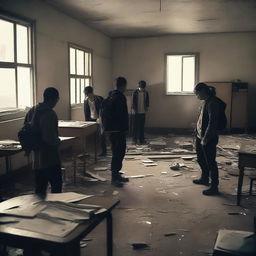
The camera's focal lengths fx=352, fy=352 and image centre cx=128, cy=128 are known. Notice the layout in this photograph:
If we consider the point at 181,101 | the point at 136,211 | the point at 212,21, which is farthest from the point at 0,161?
the point at 181,101

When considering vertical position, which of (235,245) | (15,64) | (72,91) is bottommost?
(235,245)

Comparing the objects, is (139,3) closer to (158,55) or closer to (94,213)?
(158,55)

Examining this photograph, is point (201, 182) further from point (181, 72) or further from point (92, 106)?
point (181, 72)

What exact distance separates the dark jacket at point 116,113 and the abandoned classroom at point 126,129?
0.05 feet

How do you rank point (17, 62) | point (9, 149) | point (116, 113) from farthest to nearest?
point (17, 62), point (116, 113), point (9, 149)

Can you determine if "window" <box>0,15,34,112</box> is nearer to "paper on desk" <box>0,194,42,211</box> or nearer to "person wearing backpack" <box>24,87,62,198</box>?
"person wearing backpack" <box>24,87,62,198</box>

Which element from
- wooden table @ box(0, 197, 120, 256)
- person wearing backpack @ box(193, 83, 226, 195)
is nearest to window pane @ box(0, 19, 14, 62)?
person wearing backpack @ box(193, 83, 226, 195)

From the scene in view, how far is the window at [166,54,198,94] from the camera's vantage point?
461 inches

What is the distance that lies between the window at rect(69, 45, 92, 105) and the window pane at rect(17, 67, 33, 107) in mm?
1939

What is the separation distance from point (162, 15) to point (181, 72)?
3.64 meters

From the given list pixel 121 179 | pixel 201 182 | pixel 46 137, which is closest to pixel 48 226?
pixel 46 137

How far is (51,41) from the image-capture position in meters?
7.25

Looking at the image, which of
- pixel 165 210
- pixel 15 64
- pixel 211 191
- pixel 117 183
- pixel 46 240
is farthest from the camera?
pixel 15 64

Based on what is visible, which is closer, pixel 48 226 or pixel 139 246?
pixel 48 226
